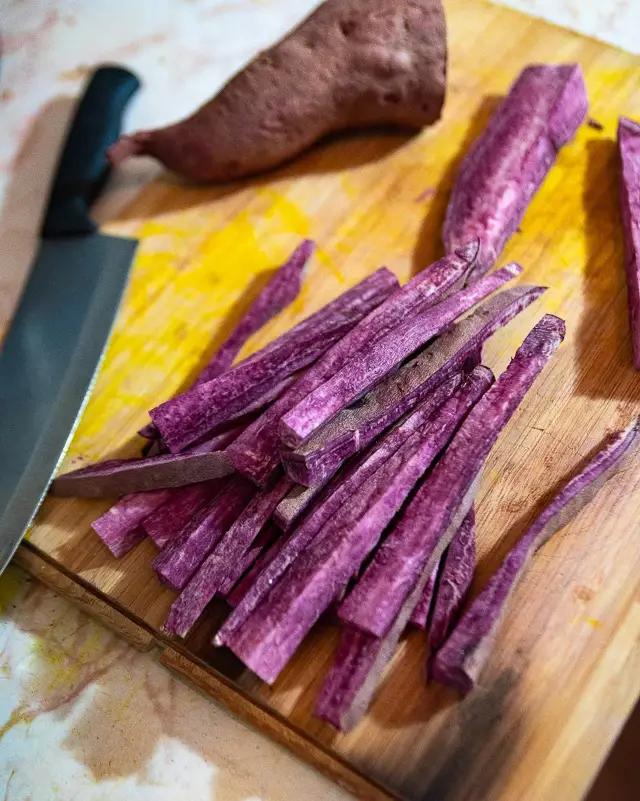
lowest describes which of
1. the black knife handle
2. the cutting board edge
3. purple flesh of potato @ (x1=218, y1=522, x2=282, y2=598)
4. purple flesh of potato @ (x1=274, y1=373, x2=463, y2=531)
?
the cutting board edge

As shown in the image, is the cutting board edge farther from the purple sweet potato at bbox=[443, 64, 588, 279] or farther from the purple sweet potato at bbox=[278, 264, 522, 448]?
the purple sweet potato at bbox=[443, 64, 588, 279]

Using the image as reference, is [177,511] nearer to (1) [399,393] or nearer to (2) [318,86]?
(1) [399,393]

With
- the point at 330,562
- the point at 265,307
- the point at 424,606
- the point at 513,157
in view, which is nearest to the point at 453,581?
the point at 424,606

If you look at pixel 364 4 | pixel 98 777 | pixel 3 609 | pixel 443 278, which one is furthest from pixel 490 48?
pixel 98 777

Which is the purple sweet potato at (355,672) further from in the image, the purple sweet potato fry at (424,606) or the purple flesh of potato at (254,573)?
the purple flesh of potato at (254,573)

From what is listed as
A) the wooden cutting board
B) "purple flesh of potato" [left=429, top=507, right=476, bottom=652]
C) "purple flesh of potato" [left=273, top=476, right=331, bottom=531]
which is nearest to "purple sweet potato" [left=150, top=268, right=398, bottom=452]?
the wooden cutting board

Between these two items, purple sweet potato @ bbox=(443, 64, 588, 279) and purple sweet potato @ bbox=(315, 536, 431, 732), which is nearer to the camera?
purple sweet potato @ bbox=(315, 536, 431, 732)

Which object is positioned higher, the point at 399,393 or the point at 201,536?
the point at 399,393
